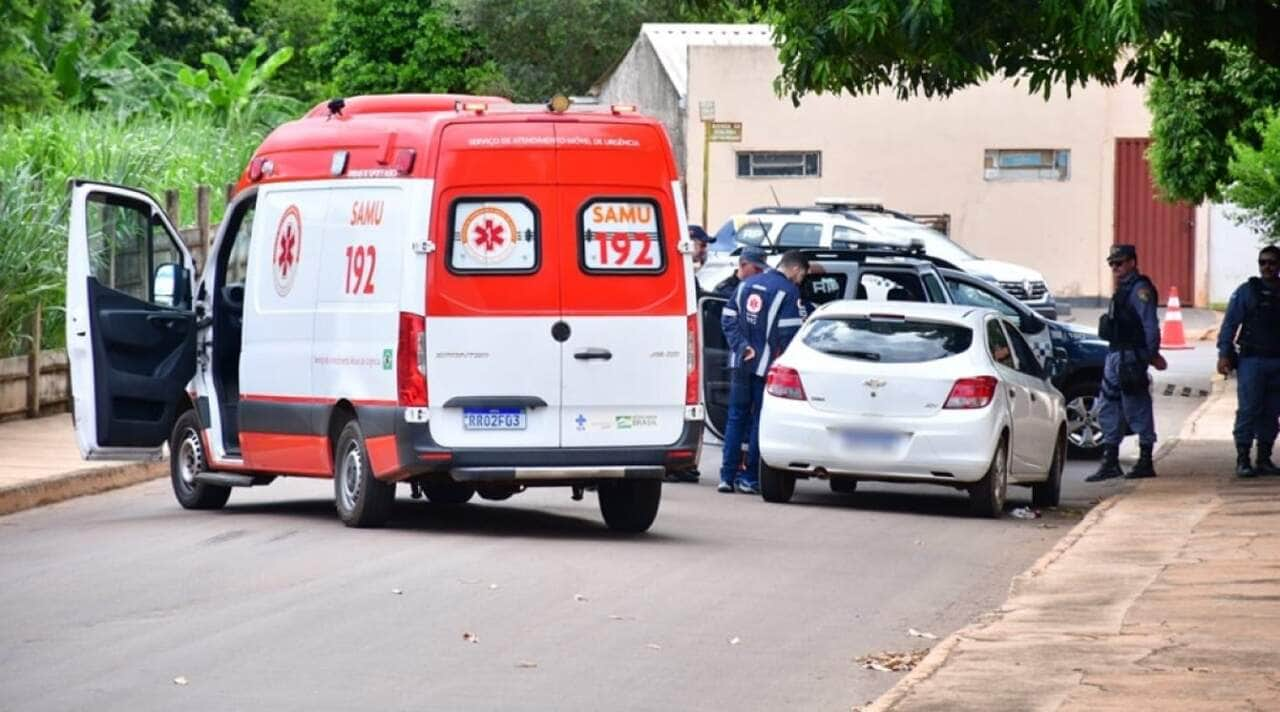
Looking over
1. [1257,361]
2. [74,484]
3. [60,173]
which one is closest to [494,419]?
[74,484]

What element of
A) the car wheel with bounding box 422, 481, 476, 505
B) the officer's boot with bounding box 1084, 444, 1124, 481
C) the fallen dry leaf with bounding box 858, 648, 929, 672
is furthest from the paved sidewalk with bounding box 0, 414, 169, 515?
the fallen dry leaf with bounding box 858, 648, 929, 672

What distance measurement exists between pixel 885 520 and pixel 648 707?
7753 millimetres

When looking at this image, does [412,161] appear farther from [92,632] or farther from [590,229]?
[92,632]

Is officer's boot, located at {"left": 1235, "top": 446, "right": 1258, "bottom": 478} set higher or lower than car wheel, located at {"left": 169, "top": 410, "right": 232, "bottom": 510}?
lower

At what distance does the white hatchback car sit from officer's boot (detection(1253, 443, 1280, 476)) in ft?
9.75

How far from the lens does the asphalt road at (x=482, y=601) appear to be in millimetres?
9578

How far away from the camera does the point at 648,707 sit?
30.3 ft

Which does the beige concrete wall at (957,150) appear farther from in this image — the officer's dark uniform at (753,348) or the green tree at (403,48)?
the officer's dark uniform at (753,348)

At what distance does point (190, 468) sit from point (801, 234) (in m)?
19.6

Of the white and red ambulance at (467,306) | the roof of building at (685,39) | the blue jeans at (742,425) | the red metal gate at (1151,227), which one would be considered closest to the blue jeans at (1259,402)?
the blue jeans at (742,425)

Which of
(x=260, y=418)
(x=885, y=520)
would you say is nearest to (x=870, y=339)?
(x=885, y=520)

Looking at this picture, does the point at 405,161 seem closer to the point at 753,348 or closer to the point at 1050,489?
the point at 753,348

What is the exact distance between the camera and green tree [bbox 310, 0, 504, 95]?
5750 centimetres

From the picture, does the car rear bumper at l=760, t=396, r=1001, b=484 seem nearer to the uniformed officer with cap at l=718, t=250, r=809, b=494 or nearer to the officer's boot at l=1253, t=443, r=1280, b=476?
the uniformed officer with cap at l=718, t=250, r=809, b=494
